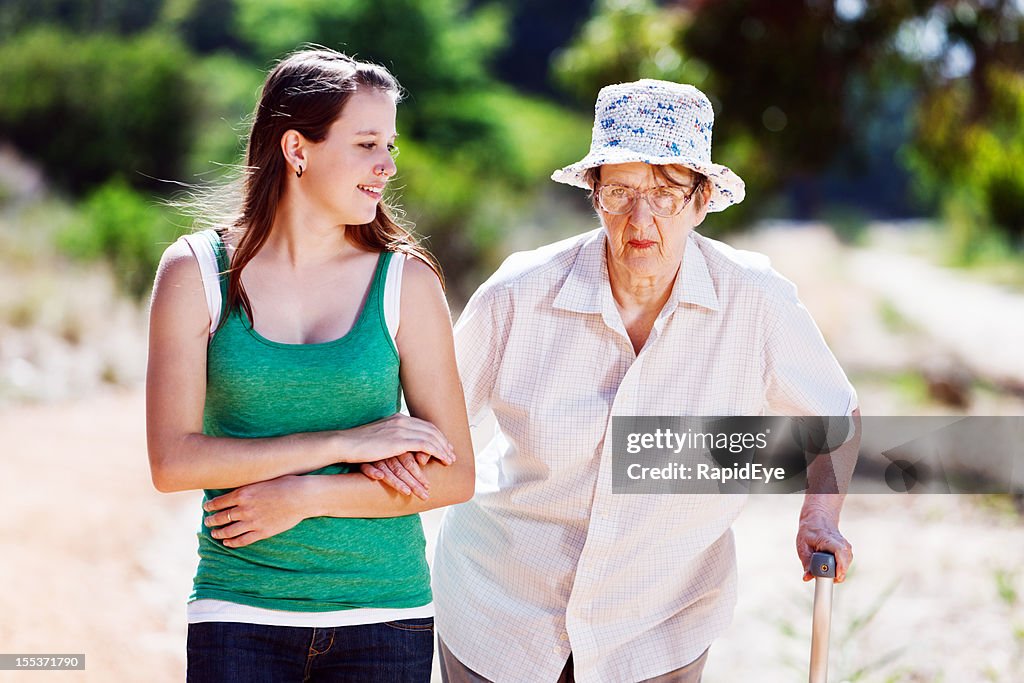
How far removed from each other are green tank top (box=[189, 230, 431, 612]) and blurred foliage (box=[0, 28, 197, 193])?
17.6 metres

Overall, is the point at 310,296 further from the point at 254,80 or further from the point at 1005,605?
the point at 254,80

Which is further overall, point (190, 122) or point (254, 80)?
point (254, 80)

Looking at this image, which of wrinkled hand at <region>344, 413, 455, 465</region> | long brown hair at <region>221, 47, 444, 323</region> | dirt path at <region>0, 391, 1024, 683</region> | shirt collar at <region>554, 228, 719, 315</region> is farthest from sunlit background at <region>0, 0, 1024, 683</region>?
shirt collar at <region>554, 228, 719, 315</region>

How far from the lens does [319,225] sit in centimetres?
223

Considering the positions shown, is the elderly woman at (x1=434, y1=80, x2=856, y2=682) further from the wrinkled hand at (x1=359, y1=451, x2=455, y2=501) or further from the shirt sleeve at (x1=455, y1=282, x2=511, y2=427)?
the wrinkled hand at (x1=359, y1=451, x2=455, y2=501)

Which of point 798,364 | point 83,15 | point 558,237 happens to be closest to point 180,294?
point 798,364

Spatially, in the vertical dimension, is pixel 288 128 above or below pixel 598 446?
above

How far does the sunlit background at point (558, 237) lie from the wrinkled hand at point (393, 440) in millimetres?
650

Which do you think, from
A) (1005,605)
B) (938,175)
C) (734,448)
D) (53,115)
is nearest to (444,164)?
(938,175)

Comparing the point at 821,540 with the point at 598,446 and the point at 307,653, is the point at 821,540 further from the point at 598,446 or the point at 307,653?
the point at 307,653

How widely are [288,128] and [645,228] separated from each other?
0.75 meters

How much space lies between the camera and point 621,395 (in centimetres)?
238

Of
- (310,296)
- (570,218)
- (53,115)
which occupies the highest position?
(53,115)

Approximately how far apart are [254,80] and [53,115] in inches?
Result: 268
